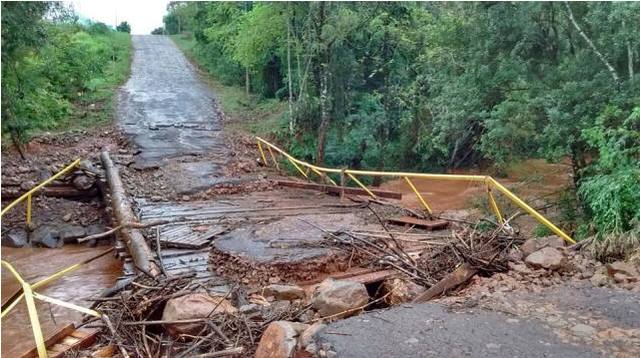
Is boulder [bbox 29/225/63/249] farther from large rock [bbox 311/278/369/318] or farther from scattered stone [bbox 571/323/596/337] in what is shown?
scattered stone [bbox 571/323/596/337]

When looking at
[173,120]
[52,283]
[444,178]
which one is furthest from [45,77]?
[444,178]

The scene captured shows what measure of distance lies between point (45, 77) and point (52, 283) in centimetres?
925

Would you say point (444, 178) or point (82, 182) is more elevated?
point (444, 178)

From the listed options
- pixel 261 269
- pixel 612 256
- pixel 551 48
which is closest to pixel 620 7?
pixel 551 48

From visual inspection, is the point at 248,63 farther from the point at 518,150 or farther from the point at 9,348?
the point at 9,348

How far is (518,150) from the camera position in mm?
10859

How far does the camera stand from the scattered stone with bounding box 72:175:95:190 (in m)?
12.8

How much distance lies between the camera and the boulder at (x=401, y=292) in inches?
231

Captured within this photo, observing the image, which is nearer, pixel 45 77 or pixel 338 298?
pixel 338 298

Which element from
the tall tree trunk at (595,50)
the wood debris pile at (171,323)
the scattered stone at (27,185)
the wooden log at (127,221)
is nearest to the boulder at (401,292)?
the wood debris pile at (171,323)

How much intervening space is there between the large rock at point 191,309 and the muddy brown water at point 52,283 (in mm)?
1868

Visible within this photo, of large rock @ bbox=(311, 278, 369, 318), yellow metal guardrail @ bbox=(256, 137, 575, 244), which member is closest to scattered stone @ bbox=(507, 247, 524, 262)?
yellow metal guardrail @ bbox=(256, 137, 575, 244)

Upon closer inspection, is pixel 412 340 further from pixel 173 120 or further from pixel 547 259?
pixel 173 120

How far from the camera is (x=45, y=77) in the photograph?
52.9ft
